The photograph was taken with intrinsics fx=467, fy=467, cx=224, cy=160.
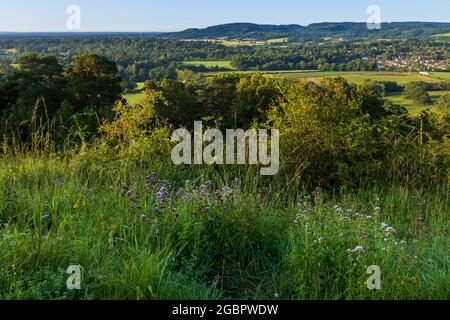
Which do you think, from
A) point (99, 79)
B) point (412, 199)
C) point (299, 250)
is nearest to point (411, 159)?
point (412, 199)

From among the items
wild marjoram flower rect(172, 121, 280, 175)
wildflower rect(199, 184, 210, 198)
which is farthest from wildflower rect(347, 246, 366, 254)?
wild marjoram flower rect(172, 121, 280, 175)

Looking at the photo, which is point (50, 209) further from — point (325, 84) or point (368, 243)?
point (325, 84)

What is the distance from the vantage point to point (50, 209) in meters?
3.42

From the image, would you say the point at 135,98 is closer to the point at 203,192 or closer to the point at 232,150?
the point at 232,150

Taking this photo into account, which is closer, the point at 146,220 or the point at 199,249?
the point at 199,249

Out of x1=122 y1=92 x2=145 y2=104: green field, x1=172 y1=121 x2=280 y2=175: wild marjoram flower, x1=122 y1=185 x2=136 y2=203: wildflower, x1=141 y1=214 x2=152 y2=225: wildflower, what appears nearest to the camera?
x1=141 y1=214 x2=152 y2=225: wildflower

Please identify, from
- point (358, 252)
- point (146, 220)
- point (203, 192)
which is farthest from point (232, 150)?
point (358, 252)

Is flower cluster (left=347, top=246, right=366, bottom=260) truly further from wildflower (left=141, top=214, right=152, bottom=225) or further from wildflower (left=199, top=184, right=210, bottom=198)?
wildflower (left=141, top=214, right=152, bottom=225)

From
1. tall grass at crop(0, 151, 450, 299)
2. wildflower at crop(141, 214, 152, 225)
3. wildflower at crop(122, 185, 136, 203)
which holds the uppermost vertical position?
wildflower at crop(122, 185, 136, 203)

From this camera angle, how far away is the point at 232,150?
18.2 feet

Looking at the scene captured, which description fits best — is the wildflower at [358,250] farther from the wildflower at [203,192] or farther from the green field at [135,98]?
the green field at [135,98]

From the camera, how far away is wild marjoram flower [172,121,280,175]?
5.39 m

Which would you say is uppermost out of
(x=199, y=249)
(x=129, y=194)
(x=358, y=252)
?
(x=129, y=194)

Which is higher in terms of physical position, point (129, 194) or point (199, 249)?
point (129, 194)
